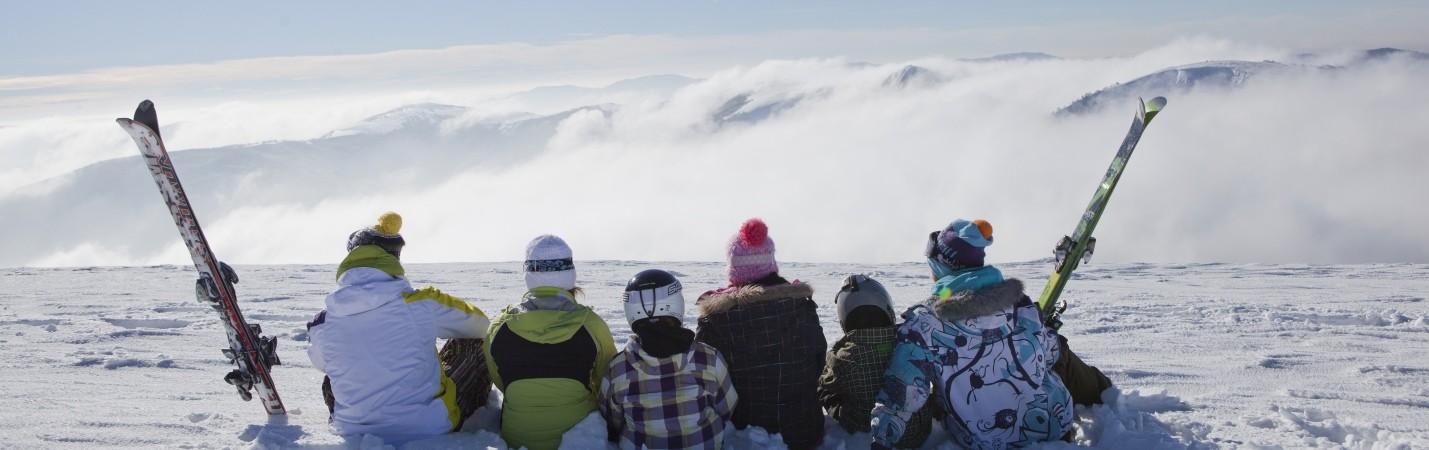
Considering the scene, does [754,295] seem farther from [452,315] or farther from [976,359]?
[452,315]

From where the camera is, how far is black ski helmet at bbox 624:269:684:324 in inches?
128

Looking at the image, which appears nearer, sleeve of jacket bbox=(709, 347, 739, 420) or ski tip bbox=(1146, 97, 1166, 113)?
sleeve of jacket bbox=(709, 347, 739, 420)

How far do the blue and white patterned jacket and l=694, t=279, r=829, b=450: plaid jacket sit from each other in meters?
0.33

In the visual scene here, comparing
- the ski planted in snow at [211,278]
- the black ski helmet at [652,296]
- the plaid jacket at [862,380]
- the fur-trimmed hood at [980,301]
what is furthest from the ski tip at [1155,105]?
the ski planted in snow at [211,278]

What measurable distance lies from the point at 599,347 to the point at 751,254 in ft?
2.47

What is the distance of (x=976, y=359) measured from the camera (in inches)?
135

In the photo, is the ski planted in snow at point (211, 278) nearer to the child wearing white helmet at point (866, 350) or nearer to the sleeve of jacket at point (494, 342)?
the sleeve of jacket at point (494, 342)

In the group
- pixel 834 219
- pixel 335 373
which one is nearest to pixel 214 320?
pixel 335 373

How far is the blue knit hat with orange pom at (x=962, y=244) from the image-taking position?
3434 mm

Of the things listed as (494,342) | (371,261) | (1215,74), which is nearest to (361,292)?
(371,261)

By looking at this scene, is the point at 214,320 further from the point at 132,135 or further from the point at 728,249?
the point at 728,249

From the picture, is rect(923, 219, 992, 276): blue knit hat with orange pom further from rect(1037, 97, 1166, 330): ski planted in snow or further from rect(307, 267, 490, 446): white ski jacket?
rect(307, 267, 490, 446): white ski jacket

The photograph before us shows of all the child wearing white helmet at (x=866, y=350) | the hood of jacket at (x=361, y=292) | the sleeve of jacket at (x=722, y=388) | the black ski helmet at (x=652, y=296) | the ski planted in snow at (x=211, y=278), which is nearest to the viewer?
the black ski helmet at (x=652, y=296)

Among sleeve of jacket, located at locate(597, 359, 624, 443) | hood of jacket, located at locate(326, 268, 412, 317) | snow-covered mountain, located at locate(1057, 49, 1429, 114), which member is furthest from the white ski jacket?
snow-covered mountain, located at locate(1057, 49, 1429, 114)
